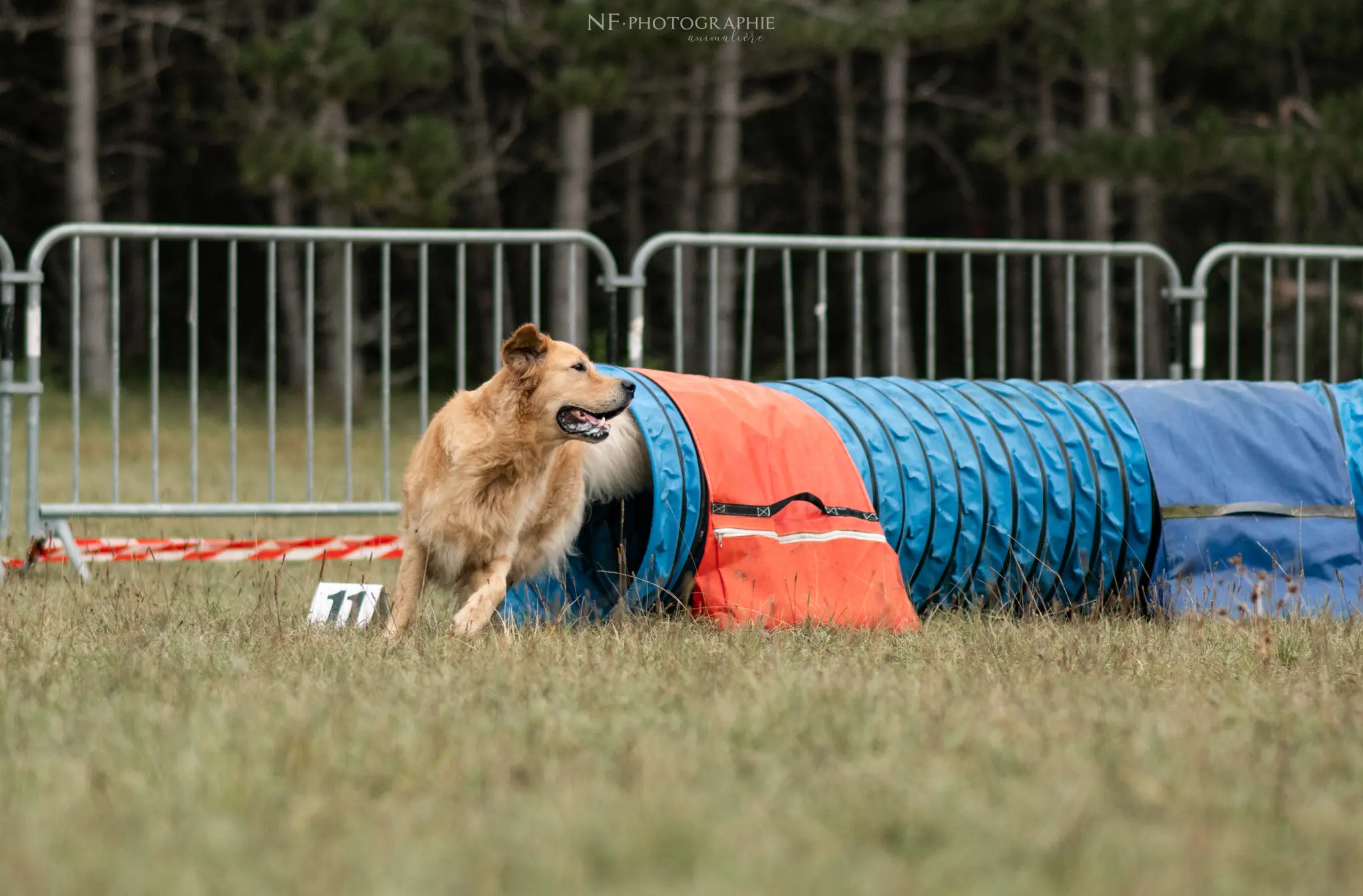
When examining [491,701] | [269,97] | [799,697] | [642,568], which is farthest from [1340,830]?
[269,97]

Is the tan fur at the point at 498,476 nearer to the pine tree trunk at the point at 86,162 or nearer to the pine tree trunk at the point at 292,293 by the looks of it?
the pine tree trunk at the point at 292,293

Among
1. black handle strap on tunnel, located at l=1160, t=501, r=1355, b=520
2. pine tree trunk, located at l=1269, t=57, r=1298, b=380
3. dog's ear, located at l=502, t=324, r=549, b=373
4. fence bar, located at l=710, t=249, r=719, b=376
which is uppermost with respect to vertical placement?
pine tree trunk, located at l=1269, t=57, r=1298, b=380

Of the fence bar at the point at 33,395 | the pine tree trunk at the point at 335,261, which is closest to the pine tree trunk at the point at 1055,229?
the pine tree trunk at the point at 335,261

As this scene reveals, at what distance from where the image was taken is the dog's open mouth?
5176 mm

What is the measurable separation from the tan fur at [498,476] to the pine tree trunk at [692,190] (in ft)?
55.8

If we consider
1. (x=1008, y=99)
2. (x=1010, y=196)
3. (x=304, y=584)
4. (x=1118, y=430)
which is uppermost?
(x=1008, y=99)

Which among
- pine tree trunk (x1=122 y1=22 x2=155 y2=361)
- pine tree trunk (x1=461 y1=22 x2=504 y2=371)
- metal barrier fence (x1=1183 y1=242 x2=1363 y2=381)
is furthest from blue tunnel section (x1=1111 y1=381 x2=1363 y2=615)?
pine tree trunk (x1=122 y1=22 x2=155 y2=361)

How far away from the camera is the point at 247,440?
50.9 feet

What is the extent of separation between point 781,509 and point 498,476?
3.35ft

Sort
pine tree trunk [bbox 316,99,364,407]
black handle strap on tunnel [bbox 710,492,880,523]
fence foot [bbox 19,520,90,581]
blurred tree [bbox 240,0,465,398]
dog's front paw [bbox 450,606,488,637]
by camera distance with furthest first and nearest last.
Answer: pine tree trunk [bbox 316,99,364,407] < blurred tree [bbox 240,0,465,398] < fence foot [bbox 19,520,90,581] < black handle strap on tunnel [bbox 710,492,880,523] < dog's front paw [bbox 450,606,488,637]

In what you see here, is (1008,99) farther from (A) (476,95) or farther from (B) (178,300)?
(B) (178,300)

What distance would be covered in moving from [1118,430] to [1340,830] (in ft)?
12.0

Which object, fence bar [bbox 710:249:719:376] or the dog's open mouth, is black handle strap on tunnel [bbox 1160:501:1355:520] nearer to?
the dog's open mouth

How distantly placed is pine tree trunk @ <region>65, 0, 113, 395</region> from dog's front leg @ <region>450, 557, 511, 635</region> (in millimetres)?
14145
